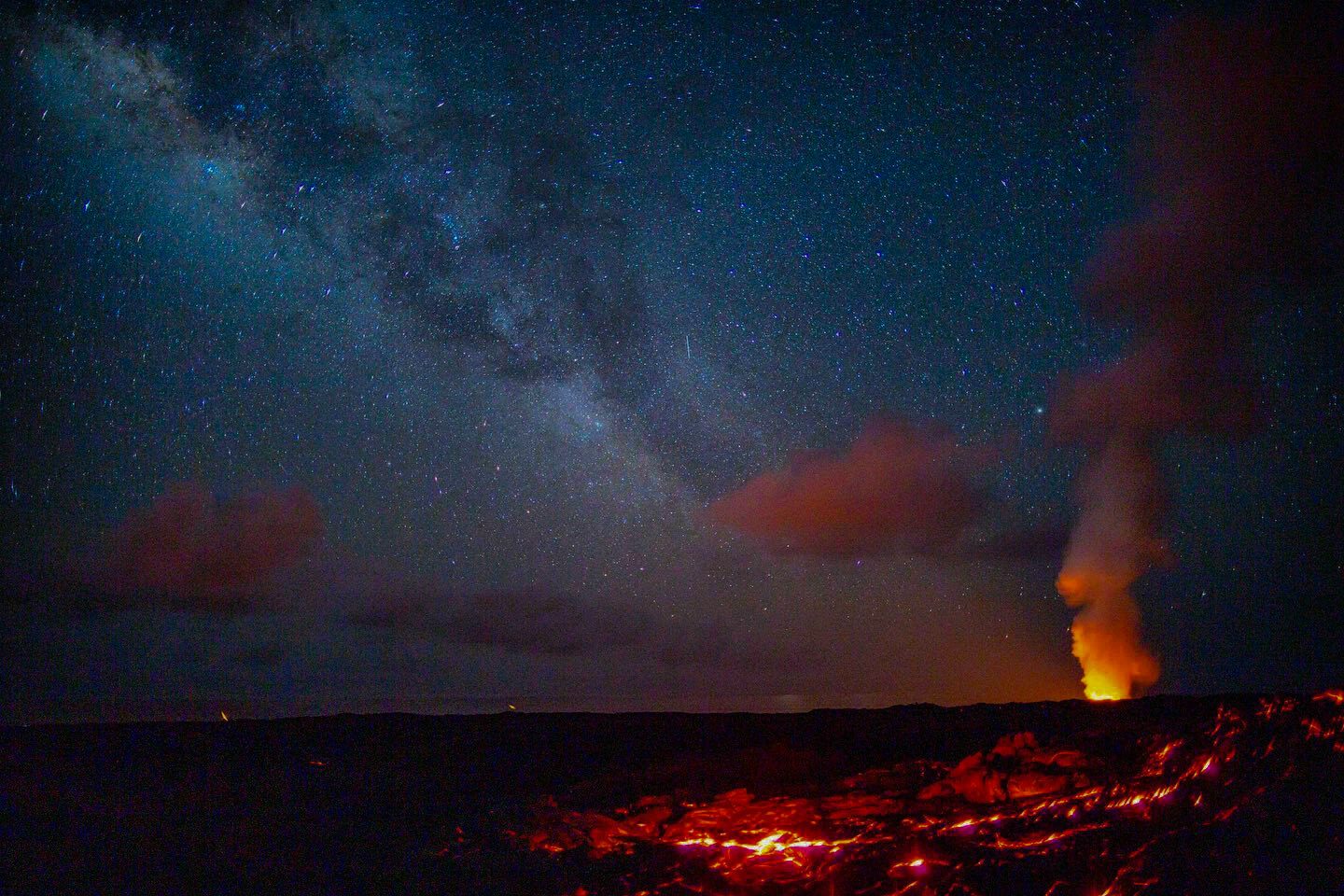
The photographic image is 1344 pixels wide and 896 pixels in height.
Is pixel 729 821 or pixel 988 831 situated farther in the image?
pixel 729 821

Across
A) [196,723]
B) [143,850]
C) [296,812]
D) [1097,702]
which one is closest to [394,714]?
[196,723]

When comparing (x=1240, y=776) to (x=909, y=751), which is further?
(x=909, y=751)

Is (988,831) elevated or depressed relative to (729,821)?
elevated

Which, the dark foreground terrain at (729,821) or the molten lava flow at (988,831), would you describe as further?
the molten lava flow at (988,831)

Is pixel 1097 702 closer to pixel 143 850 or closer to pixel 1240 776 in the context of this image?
pixel 1240 776
